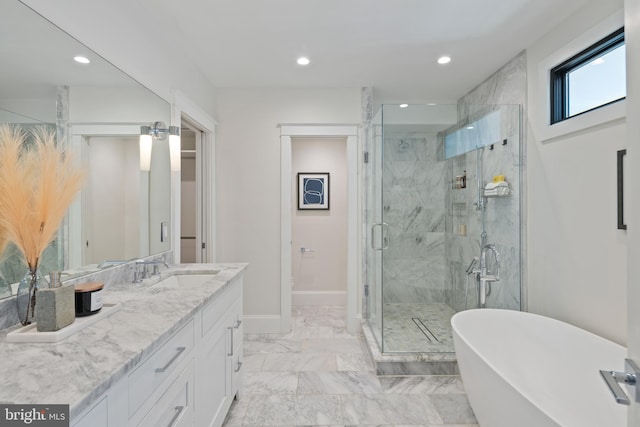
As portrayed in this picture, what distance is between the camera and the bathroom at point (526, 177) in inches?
70.6

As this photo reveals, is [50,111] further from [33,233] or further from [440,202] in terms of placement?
[440,202]

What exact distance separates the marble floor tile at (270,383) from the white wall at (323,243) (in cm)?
178

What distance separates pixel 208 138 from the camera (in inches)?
126

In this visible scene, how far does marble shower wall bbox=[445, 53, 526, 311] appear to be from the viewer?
2.62 metres

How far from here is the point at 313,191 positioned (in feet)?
13.9

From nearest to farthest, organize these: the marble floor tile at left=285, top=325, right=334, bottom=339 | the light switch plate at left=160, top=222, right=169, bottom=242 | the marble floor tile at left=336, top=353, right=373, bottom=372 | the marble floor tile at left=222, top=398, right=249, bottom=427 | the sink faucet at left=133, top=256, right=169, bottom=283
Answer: the sink faucet at left=133, top=256, right=169, bottom=283 → the marble floor tile at left=222, top=398, right=249, bottom=427 → the light switch plate at left=160, top=222, right=169, bottom=242 → the marble floor tile at left=336, top=353, right=373, bottom=372 → the marble floor tile at left=285, top=325, right=334, bottom=339

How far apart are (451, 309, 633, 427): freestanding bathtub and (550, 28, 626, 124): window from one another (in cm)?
148

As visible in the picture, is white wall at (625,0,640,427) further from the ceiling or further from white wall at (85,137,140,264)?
white wall at (85,137,140,264)

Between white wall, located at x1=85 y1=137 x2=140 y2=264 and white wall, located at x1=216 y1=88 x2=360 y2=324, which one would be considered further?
Result: white wall, located at x1=216 y1=88 x2=360 y2=324

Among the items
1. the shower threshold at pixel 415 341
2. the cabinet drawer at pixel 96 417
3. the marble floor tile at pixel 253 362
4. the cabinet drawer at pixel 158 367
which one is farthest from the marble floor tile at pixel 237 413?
the cabinet drawer at pixel 96 417

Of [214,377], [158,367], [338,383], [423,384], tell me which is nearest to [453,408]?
[423,384]

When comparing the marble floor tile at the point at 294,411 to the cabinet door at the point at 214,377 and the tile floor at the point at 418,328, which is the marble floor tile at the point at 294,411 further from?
the tile floor at the point at 418,328

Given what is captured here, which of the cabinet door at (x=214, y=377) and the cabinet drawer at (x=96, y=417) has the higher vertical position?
the cabinet drawer at (x=96, y=417)

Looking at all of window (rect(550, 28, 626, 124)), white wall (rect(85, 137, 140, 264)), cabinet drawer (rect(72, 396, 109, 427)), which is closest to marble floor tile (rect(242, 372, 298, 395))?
white wall (rect(85, 137, 140, 264))
